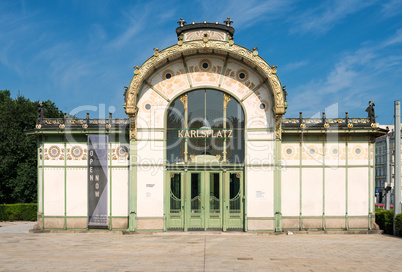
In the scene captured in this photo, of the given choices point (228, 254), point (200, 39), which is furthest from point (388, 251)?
point (200, 39)

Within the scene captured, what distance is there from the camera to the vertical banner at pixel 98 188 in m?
19.5

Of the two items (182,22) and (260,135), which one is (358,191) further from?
(182,22)

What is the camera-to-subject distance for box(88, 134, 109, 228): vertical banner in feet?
63.9

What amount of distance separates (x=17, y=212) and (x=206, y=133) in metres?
16.8

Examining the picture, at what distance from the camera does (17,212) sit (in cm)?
2805

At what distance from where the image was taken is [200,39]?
1897 centimetres

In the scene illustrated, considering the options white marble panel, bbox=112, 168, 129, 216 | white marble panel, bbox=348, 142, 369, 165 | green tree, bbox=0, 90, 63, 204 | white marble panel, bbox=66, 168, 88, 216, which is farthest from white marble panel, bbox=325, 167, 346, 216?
green tree, bbox=0, 90, 63, 204

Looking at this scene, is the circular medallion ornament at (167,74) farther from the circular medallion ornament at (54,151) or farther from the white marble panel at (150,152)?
the circular medallion ornament at (54,151)

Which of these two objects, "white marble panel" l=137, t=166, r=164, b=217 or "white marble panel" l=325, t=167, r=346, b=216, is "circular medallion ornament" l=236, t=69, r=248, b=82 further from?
"white marble panel" l=325, t=167, r=346, b=216

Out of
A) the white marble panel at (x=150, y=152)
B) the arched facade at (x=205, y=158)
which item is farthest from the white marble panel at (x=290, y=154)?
the white marble panel at (x=150, y=152)

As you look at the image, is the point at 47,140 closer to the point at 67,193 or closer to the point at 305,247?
the point at 67,193

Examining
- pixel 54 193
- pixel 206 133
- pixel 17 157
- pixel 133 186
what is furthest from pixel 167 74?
pixel 17 157

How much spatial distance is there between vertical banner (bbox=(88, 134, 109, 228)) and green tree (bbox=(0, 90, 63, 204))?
631 inches

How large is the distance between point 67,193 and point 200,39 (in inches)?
394
